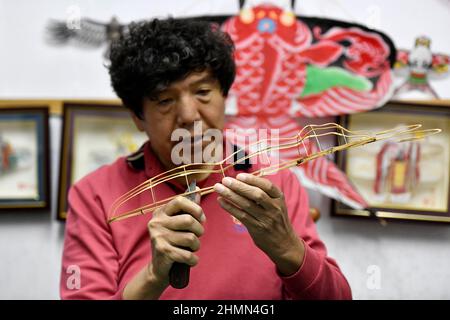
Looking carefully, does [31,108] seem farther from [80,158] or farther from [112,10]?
[112,10]

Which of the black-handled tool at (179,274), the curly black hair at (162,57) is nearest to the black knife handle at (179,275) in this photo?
the black-handled tool at (179,274)

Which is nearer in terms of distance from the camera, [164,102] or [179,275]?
[179,275]

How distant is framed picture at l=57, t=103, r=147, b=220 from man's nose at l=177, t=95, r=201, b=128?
0.38 m

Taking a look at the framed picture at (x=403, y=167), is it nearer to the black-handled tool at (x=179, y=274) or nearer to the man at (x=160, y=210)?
the man at (x=160, y=210)

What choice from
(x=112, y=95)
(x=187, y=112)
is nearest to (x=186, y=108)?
(x=187, y=112)

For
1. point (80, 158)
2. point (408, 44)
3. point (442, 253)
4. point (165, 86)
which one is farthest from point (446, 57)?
point (80, 158)

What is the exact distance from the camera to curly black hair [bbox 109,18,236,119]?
679mm

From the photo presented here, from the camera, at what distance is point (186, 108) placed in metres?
0.67

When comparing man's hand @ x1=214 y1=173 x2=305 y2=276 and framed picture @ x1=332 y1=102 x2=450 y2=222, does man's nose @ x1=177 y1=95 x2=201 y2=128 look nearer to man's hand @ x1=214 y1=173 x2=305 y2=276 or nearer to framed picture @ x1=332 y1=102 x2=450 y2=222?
man's hand @ x1=214 y1=173 x2=305 y2=276

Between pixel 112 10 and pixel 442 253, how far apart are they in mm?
740

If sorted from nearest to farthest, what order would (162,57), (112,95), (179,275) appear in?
(179,275), (162,57), (112,95)

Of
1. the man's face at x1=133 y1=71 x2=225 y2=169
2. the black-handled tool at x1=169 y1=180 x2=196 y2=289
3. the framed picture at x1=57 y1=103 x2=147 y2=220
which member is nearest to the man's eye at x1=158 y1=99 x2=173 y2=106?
the man's face at x1=133 y1=71 x2=225 y2=169

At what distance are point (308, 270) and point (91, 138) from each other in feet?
1.84

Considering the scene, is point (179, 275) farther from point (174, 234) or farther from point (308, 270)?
point (308, 270)
